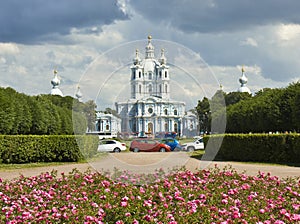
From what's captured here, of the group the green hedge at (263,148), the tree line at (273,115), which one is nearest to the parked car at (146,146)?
the green hedge at (263,148)

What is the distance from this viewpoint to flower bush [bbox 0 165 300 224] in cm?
706

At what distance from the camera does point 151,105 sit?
8.33 m

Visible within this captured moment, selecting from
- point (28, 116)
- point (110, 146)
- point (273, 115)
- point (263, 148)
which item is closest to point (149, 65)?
point (110, 146)

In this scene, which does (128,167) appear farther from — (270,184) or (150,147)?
(270,184)

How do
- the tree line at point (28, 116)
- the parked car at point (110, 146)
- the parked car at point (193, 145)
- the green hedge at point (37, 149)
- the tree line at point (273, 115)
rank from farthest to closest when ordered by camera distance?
Result: the tree line at point (273, 115), the tree line at point (28, 116), the green hedge at point (37, 149), the parked car at point (193, 145), the parked car at point (110, 146)

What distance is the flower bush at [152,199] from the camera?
23.2ft

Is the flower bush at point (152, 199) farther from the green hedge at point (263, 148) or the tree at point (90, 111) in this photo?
the green hedge at point (263, 148)

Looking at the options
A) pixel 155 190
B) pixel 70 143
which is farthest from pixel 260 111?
pixel 155 190

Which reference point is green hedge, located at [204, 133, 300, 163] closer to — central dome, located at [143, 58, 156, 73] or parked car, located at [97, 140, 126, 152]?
parked car, located at [97, 140, 126, 152]

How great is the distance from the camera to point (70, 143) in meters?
23.9

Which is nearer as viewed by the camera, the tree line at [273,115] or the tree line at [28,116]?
the tree line at [28,116]

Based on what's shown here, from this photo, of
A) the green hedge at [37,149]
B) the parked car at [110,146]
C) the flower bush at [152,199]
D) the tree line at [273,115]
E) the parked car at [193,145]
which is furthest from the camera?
the tree line at [273,115]

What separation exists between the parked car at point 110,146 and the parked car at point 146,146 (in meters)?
0.23

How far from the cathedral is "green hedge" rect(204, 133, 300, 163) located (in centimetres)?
1496
